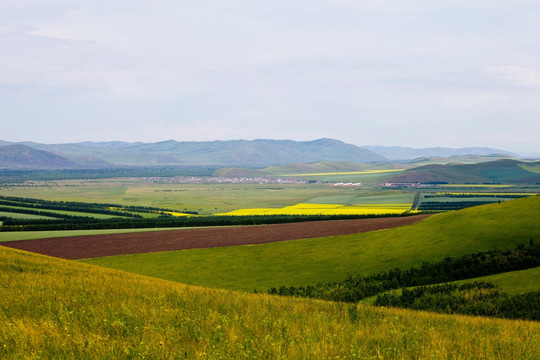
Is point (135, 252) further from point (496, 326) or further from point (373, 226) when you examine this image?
point (496, 326)

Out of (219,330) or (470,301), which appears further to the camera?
(470,301)

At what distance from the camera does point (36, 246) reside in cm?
6762

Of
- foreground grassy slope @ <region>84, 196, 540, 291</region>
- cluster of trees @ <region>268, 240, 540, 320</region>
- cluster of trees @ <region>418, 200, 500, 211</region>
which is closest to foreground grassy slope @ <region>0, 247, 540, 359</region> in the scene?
cluster of trees @ <region>268, 240, 540, 320</region>

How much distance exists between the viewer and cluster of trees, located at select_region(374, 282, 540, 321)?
23.1 metres

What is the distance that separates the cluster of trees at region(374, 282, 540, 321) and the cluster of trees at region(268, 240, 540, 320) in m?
4.46

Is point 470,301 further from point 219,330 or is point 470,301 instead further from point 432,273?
point 219,330

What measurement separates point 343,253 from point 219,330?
134 feet

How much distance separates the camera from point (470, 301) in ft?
84.9

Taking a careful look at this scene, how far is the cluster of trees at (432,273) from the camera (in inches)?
1351

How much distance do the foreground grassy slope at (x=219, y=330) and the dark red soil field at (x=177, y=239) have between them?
48.1 metres

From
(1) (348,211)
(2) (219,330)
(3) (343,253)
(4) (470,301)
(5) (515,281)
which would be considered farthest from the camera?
(1) (348,211)

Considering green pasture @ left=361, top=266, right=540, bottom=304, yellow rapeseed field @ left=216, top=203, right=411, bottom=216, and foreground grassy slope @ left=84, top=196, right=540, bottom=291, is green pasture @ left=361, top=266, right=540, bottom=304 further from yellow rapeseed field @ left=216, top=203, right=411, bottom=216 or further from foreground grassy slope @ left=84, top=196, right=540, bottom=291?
yellow rapeseed field @ left=216, top=203, right=411, bottom=216

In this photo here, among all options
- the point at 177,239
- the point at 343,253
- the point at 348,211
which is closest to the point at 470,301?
the point at 343,253

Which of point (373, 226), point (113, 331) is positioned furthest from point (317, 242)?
point (113, 331)
